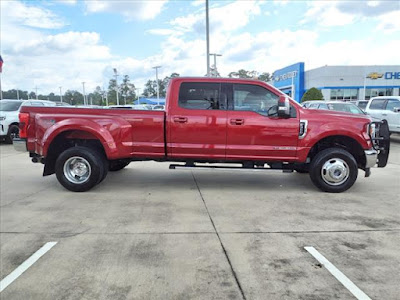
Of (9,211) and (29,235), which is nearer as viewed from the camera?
(29,235)

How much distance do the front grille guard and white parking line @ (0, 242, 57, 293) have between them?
5519 millimetres

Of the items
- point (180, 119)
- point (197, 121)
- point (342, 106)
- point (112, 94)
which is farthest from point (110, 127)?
point (112, 94)

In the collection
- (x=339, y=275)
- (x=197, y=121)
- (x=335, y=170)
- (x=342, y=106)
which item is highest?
(x=342, y=106)

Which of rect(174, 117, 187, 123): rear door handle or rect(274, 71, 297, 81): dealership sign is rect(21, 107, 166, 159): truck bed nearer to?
rect(174, 117, 187, 123): rear door handle

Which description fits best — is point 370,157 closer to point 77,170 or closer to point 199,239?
point 199,239

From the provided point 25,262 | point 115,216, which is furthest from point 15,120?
point 25,262

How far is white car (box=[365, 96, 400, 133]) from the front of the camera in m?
13.1

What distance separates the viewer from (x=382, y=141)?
240 inches

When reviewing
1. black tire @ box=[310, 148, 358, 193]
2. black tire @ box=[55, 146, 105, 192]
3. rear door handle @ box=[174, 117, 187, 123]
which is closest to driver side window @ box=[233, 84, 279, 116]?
rear door handle @ box=[174, 117, 187, 123]

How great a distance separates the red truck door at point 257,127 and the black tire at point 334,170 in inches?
18.9

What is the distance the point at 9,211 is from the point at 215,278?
3.61 metres

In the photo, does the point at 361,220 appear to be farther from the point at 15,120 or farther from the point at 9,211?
the point at 15,120

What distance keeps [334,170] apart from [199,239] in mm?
3156

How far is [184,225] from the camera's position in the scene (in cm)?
445
